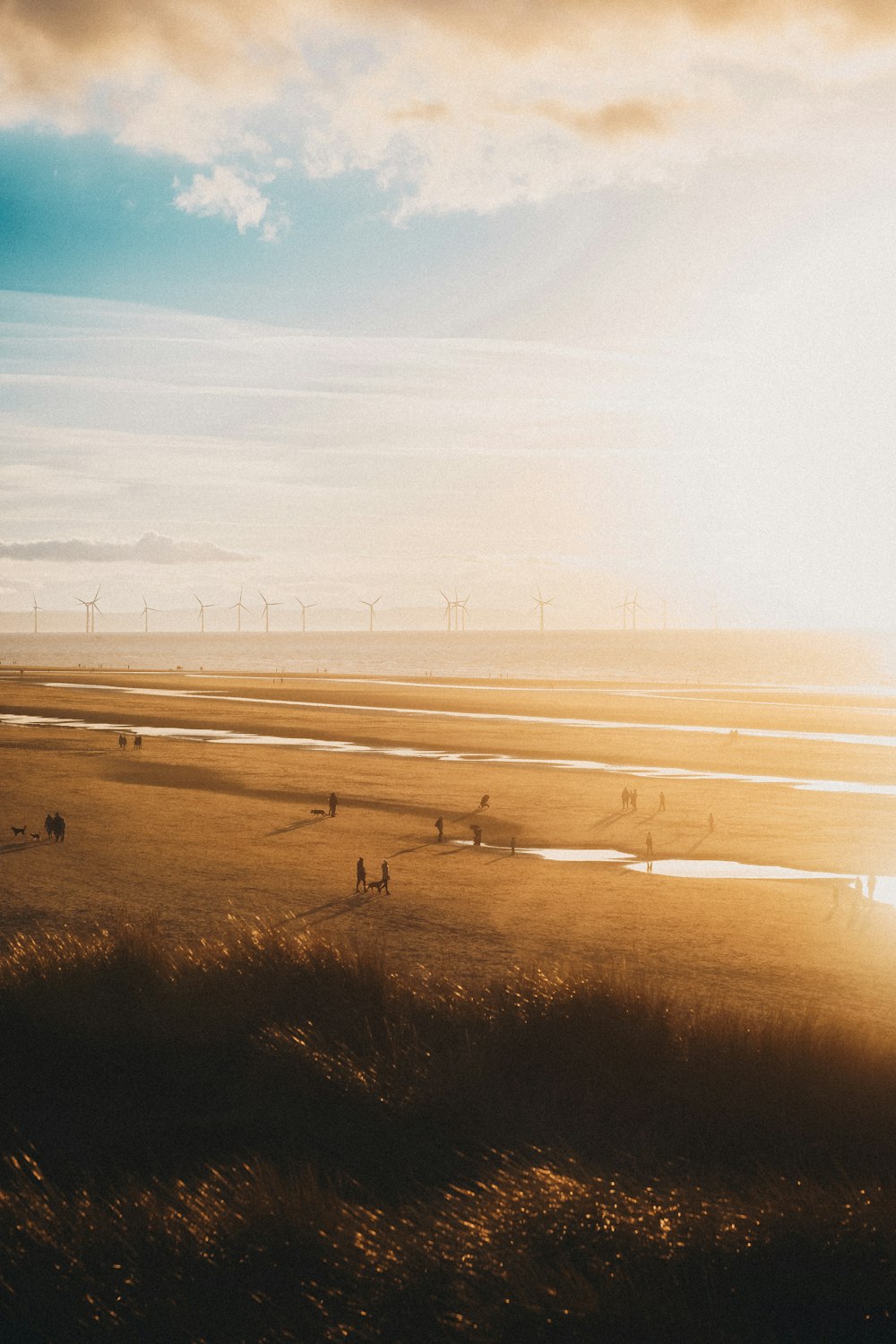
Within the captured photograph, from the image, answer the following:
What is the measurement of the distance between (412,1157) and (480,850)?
60.3 ft

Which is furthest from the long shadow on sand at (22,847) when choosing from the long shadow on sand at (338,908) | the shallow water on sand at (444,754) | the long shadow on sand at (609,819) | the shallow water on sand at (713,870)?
the shallow water on sand at (444,754)

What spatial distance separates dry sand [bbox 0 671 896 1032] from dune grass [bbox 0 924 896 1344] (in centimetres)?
169

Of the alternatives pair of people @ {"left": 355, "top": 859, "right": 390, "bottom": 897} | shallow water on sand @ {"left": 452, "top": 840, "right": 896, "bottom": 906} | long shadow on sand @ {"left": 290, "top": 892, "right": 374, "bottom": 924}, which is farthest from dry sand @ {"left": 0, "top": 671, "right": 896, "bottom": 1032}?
shallow water on sand @ {"left": 452, "top": 840, "right": 896, "bottom": 906}

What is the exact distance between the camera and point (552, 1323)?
684cm

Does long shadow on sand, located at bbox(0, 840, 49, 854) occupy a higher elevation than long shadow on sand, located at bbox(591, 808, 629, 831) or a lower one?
higher

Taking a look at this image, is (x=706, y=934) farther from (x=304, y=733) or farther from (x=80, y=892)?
(x=304, y=733)

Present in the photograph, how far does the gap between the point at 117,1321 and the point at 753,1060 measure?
229 inches

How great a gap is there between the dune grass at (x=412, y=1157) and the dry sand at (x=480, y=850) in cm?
169

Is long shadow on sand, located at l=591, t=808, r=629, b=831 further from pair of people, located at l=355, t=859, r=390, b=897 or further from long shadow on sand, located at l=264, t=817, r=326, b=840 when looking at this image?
pair of people, located at l=355, t=859, r=390, b=897

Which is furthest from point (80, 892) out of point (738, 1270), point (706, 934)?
point (738, 1270)

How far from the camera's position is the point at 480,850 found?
27.4 m

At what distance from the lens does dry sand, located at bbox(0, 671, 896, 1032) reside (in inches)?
692

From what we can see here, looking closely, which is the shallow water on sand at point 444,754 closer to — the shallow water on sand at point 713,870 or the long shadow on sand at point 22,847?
the shallow water on sand at point 713,870

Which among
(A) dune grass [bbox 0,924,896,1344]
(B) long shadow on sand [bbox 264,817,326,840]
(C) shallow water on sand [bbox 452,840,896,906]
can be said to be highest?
(A) dune grass [bbox 0,924,896,1344]
